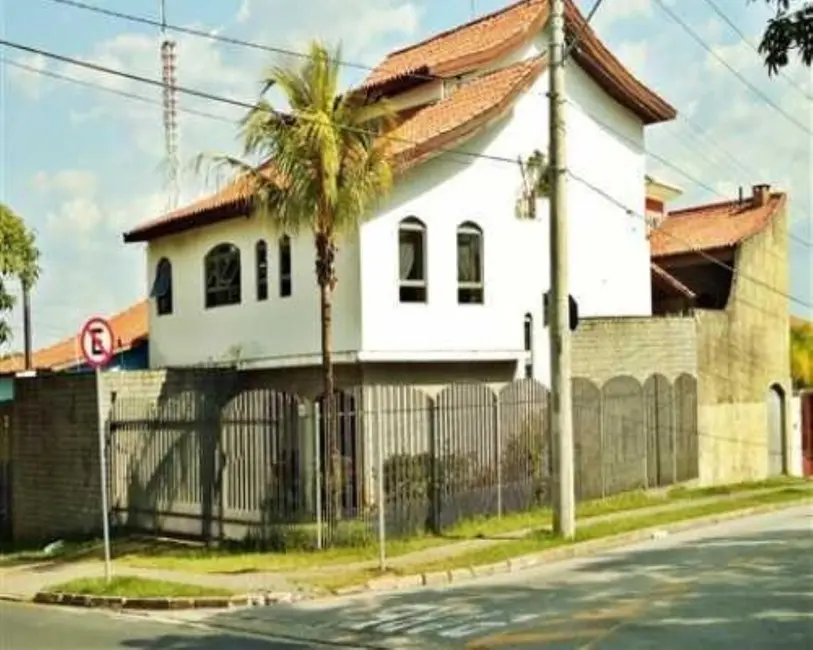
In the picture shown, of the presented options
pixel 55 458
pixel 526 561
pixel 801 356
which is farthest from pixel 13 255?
pixel 801 356

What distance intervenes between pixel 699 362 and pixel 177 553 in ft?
44.4

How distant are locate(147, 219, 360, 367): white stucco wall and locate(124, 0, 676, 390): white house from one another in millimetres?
42

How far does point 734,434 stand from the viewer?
1092 inches

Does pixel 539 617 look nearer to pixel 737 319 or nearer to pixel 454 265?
pixel 454 265

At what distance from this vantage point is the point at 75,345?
1443 inches

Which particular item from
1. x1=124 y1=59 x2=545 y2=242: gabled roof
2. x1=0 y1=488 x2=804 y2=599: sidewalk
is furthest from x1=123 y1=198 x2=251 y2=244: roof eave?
x1=0 y1=488 x2=804 y2=599: sidewalk

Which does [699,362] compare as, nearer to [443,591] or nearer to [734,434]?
[734,434]

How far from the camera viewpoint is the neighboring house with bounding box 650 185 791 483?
88.5 feet

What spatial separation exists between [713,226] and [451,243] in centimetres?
1320

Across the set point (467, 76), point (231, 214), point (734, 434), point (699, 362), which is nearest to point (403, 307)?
point (231, 214)

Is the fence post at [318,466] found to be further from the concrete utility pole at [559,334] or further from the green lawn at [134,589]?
the concrete utility pole at [559,334]

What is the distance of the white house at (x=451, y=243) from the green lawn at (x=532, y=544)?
4.76 m

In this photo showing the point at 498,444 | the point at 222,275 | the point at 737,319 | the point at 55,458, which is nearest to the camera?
the point at 498,444

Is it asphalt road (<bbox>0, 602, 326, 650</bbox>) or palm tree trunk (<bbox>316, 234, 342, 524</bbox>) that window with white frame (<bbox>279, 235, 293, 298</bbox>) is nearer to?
palm tree trunk (<bbox>316, 234, 342, 524</bbox>)
